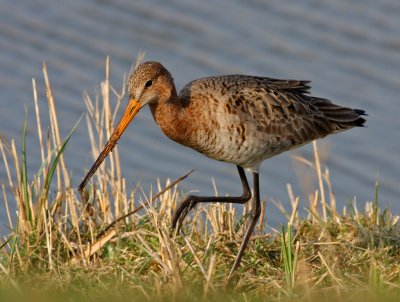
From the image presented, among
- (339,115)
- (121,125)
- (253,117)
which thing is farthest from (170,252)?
(339,115)

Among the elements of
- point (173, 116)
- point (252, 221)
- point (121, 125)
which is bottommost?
point (252, 221)

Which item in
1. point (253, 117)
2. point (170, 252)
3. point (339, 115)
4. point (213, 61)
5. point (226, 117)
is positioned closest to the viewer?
point (170, 252)

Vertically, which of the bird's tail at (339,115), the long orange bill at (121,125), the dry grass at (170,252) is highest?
the bird's tail at (339,115)

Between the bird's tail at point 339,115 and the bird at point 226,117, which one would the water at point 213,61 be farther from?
the bird at point 226,117

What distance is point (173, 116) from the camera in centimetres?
798

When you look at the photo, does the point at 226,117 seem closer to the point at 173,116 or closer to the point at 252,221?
the point at 173,116

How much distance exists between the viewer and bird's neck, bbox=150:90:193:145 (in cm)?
797

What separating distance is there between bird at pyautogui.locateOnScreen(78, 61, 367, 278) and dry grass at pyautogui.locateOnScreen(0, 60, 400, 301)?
0.70 ft

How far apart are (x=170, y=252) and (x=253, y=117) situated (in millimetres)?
1800

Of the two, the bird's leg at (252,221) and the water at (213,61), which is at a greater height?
the water at (213,61)

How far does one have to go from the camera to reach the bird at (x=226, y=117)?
7855mm

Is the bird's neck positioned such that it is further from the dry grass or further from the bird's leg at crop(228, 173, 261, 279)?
the bird's leg at crop(228, 173, 261, 279)

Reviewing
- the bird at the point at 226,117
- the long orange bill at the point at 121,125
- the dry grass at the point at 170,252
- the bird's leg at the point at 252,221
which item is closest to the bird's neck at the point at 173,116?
the bird at the point at 226,117

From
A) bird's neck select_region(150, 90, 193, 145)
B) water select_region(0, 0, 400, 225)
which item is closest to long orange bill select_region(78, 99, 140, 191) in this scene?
bird's neck select_region(150, 90, 193, 145)
